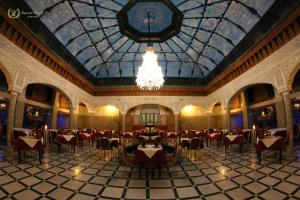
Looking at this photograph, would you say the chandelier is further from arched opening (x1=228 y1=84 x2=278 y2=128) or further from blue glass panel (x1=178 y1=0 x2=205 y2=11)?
arched opening (x1=228 y1=84 x2=278 y2=128)

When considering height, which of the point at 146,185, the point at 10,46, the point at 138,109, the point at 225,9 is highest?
the point at 225,9

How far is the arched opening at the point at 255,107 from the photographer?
9.62 m

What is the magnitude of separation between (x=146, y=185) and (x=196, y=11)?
22.4 ft

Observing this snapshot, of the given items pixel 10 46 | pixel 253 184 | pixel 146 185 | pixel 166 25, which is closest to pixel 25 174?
pixel 146 185

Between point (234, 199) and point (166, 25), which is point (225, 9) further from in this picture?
point (234, 199)

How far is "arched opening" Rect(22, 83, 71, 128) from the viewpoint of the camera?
386 inches

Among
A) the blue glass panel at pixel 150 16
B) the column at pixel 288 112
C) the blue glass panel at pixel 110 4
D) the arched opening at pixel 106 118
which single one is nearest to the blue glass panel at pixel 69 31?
the blue glass panel at pixel 110 4

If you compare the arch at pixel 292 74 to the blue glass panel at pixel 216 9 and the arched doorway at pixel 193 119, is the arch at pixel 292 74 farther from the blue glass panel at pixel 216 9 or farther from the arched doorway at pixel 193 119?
the arched doorway at pixel 193 119

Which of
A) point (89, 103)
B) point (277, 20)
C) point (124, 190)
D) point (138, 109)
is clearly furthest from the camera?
point (138, 109)

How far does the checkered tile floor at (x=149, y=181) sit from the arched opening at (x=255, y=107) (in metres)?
4.91

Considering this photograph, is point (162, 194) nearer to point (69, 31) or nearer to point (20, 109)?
point (69, 31)

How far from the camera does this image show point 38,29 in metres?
6.59

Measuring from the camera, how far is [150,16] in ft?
25.3

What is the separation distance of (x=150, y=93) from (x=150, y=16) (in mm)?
7319
